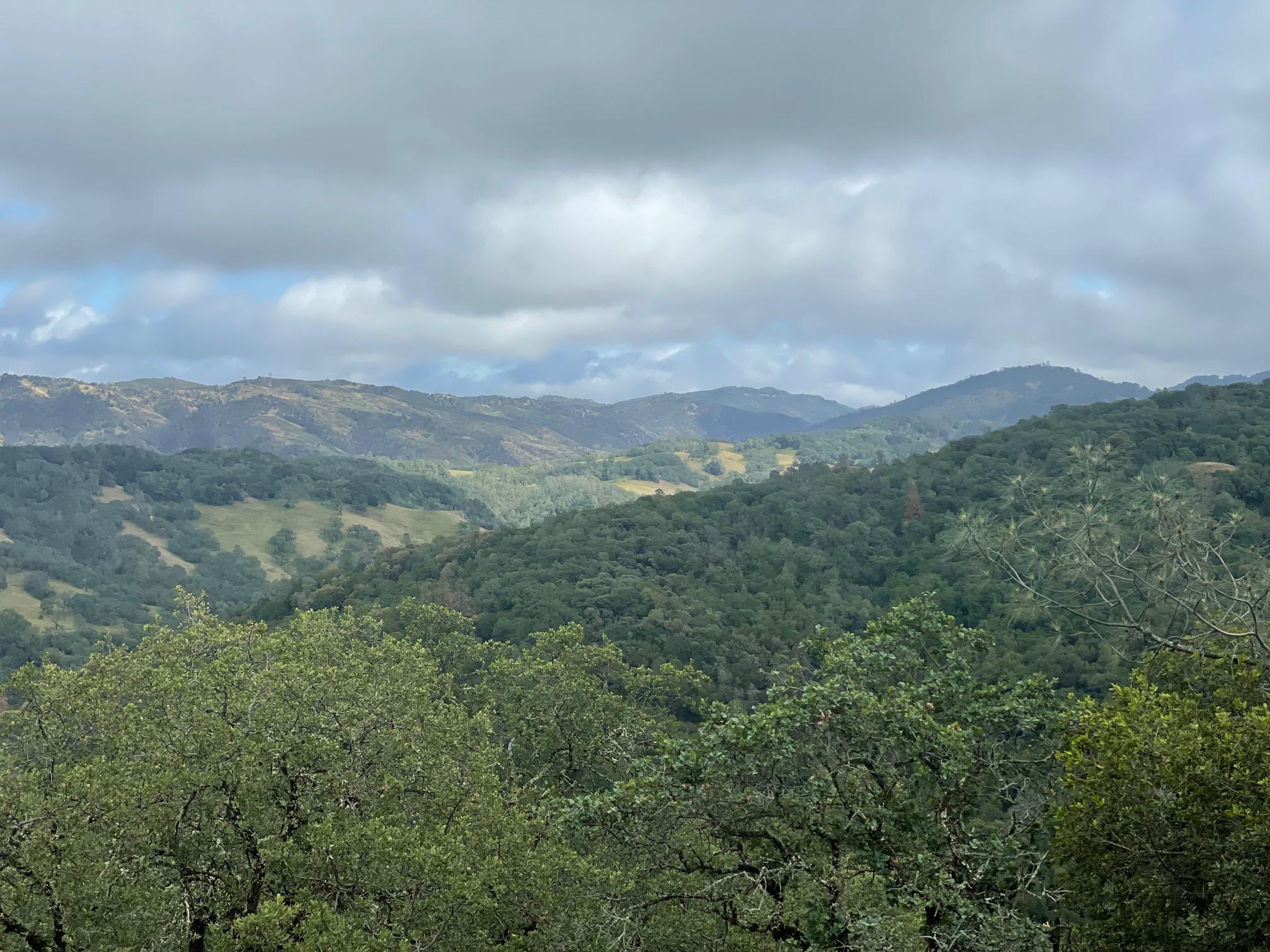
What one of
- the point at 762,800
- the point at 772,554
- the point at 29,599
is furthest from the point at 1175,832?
the point at 29,599

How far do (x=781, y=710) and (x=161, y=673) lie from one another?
58.4 ft

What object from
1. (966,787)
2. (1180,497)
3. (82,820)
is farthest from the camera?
(1180,497)

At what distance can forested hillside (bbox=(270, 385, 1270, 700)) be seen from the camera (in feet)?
271

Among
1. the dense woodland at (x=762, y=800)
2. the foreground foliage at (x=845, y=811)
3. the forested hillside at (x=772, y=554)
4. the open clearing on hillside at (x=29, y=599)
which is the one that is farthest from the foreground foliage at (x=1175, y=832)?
the open clearing on hillside at (x=29, y=599)

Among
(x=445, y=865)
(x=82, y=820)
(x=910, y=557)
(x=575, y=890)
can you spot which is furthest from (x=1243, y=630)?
(x=910, y=557)

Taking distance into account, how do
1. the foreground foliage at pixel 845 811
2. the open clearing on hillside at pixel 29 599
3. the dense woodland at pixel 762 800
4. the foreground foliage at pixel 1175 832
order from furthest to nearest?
the open clearing on hillside at pixel 29 599 → the foreground foliage at pixel 845 811 → the dense woodland at pixel 762 800 → the foreground foliage at pixel 1175 832

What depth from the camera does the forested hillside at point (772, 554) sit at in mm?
82625

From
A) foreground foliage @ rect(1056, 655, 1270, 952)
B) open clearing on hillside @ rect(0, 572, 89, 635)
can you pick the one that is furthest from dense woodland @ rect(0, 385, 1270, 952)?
open clearing on hillside @ rect(0, 572, 89, 635)

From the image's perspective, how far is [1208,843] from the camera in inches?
501

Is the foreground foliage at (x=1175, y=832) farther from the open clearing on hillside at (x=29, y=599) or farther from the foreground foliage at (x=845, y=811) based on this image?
the open clearing on hillside at (x=29, y=599)

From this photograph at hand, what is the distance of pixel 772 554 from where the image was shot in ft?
360

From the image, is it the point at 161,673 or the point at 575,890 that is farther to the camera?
the point at 161,673

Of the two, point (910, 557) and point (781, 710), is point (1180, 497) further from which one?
point (910, 557)

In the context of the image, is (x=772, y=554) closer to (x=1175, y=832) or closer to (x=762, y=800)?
(x=762, y=800)
